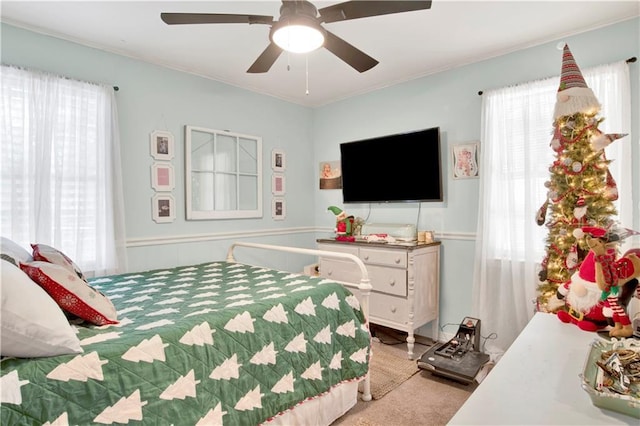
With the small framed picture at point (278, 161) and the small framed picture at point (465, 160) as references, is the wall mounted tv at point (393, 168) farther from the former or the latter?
the small framed picture at point (278, 161)

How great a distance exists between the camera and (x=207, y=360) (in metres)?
1.46

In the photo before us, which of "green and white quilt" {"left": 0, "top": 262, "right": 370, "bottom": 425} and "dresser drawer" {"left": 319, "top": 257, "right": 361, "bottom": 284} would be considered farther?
"dresser drawer" {"left": 319, "top": 257, "right": 361, "bottom": 284}

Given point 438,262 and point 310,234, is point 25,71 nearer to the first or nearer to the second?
point 310,234

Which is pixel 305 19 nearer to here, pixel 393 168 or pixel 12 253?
pixel 12 253

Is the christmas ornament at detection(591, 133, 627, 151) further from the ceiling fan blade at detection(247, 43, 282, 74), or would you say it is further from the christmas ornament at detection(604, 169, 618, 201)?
the ceiling fan blade at detection(247, 43, 282, 74)

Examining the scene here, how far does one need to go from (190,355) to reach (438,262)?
7.93 ft

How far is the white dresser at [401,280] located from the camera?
9.54ft

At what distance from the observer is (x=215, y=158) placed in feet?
11.2

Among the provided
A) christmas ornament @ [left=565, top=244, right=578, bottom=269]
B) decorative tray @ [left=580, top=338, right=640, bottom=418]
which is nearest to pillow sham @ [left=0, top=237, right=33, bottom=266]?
decorative tray @ [left=580, top=338, right=640, bottom=418]

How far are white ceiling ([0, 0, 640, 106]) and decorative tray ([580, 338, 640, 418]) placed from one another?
2.06 metres

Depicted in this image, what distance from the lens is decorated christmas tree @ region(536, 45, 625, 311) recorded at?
2010 millimetres

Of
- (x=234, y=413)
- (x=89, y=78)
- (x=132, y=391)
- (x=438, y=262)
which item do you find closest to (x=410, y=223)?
(x=438, y=262)

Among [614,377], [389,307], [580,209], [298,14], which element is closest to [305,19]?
[298,14]

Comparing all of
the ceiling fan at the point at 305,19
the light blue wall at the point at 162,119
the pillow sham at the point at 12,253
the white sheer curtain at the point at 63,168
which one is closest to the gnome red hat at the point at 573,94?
the ceiling fan at the point at 305,19
